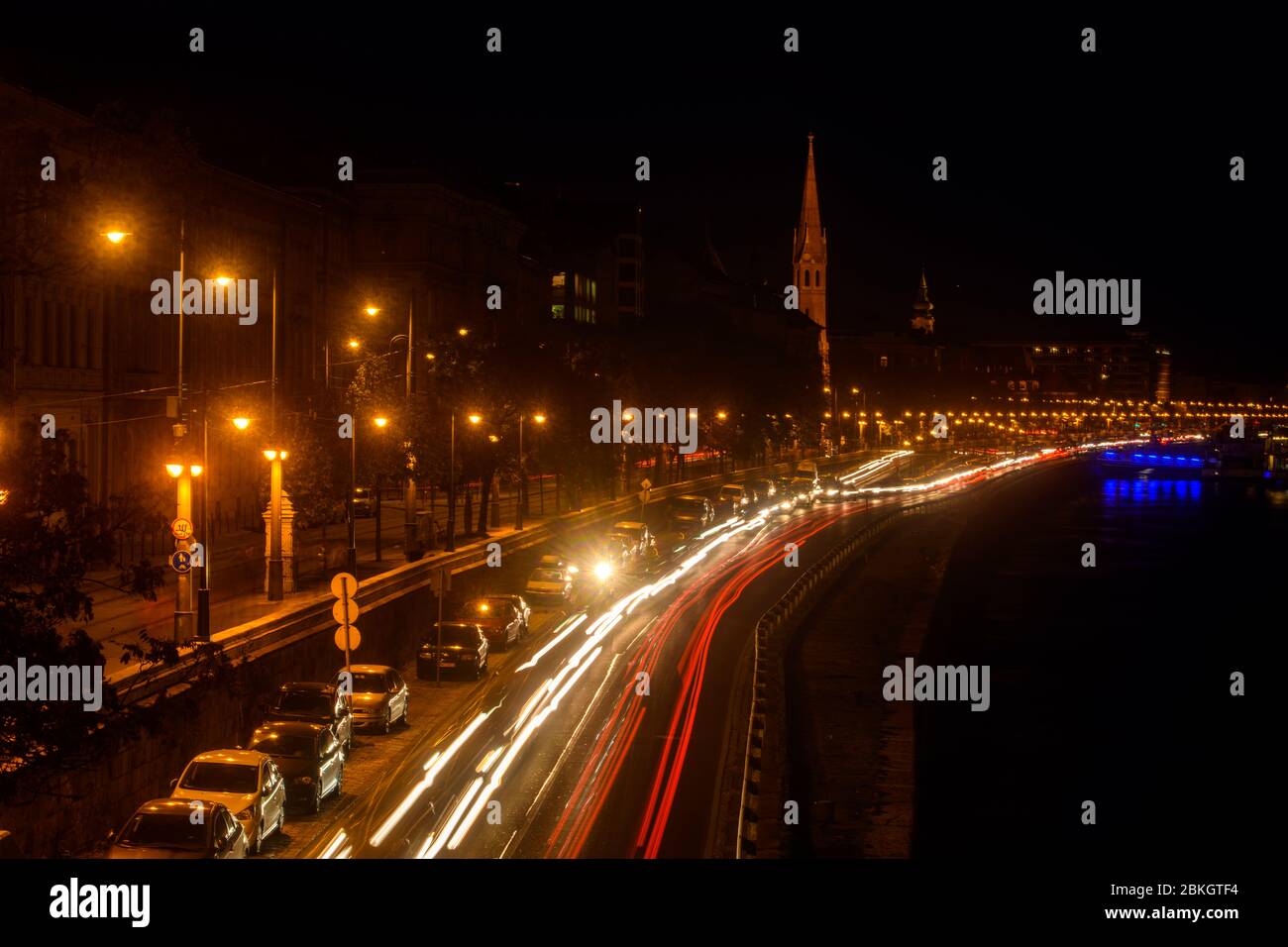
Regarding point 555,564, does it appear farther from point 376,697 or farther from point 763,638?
point 376,697

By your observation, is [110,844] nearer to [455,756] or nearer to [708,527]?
[455,756]

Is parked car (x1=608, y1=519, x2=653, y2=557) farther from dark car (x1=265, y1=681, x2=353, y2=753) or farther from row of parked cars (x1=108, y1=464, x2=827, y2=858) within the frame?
dark car (x1=265, y1=681, x2=353, y2=753)

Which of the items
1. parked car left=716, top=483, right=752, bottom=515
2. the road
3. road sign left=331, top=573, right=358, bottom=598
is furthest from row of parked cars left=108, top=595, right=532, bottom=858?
parked car left=716, top=483, right=752, bottom=515

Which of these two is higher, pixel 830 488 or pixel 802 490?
pixel 802 490


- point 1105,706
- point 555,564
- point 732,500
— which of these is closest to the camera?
point 1105,706

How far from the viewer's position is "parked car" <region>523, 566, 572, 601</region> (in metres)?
44.8

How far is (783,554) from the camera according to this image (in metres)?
64.6

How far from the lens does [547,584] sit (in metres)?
44.9

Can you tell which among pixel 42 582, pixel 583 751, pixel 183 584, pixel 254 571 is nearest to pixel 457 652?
pixel 183 584

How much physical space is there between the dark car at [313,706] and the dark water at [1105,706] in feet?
33.3

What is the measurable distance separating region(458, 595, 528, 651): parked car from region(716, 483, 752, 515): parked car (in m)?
43.1

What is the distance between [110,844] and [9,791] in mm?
2086

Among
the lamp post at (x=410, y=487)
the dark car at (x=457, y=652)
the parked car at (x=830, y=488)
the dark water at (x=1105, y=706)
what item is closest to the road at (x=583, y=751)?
the dark car at (x=457, y=652)

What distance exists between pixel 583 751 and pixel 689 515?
4431 centimetres
